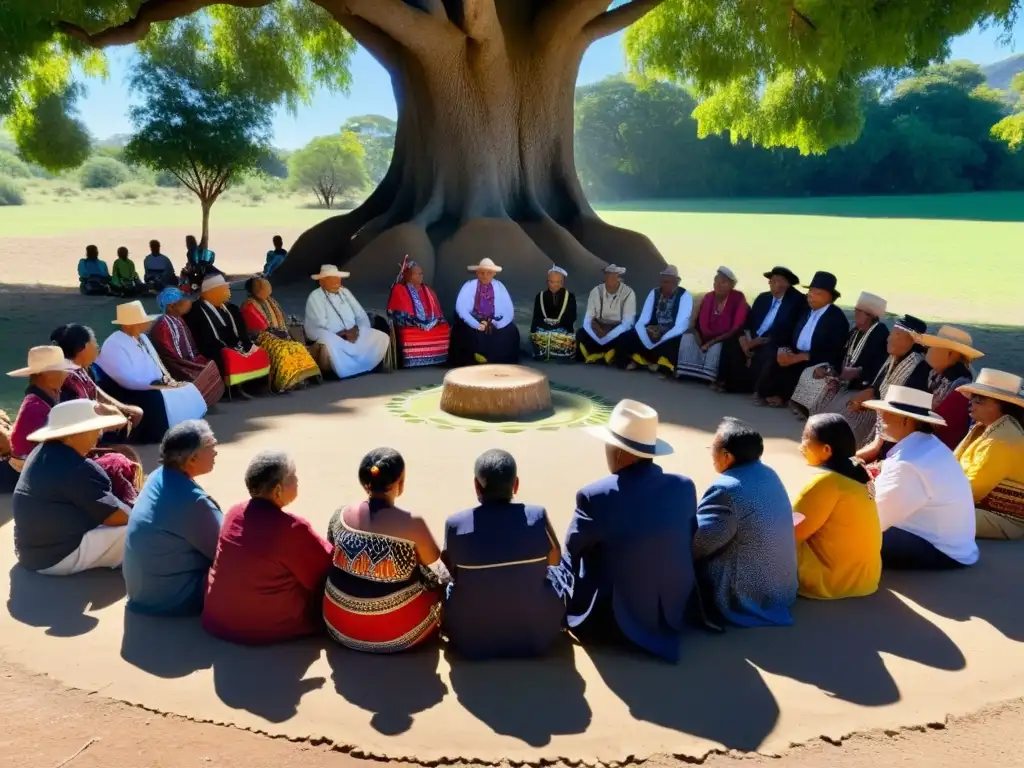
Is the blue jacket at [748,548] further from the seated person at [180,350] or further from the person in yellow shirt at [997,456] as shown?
the seated person at [180,350]

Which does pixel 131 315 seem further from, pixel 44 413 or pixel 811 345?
pixel 811 345

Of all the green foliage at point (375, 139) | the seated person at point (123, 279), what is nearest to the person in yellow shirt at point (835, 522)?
the seated person at point (123, 279)

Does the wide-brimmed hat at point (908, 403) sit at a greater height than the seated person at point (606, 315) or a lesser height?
greater

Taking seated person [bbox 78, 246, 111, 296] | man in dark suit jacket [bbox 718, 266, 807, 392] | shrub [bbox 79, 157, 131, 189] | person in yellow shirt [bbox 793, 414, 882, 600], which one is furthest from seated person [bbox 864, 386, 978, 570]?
shrub [bbox 79, 157, 131, 189]

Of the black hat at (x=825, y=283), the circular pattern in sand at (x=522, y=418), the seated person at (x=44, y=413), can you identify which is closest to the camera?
the seated person at (x=44, y=413)

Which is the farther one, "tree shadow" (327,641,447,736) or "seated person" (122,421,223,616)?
"seated person" (122,421,223,616)

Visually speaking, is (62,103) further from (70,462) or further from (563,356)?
(70,462)

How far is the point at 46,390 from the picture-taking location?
16.4 ft

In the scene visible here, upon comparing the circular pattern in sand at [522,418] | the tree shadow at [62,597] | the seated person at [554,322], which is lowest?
the circular pattern in sand at [522,418]

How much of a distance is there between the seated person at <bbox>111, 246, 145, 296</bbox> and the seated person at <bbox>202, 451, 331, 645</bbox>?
11.8 m

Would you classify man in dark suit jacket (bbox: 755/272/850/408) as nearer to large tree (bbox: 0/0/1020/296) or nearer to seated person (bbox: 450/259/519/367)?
seated person (bbox: 450/259/519/367)

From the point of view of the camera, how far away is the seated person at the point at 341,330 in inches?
349

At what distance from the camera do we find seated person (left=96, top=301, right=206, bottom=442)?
6562 millimetres

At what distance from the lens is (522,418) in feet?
24.4
